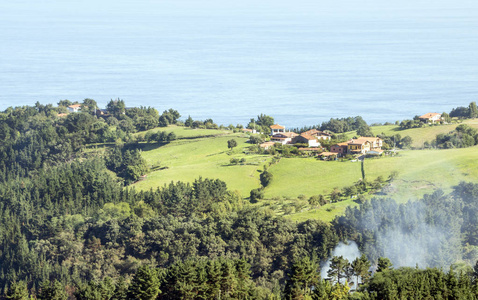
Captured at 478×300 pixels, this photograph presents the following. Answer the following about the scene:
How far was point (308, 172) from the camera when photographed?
351 ft

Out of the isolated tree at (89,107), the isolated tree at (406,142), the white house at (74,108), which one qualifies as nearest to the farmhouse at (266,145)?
the isolated tree at (406,142)

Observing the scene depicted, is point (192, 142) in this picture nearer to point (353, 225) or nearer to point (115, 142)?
point (115, 142)

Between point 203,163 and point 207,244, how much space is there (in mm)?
41169

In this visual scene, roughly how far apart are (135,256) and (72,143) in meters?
62.0

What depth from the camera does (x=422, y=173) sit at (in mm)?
96875

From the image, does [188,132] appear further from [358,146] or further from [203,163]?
[358,146]

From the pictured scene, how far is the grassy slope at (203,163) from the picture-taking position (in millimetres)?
108062

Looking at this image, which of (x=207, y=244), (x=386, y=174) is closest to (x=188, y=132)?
(x=386, y=174)

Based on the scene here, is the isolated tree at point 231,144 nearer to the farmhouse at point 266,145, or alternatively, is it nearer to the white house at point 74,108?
the farmhouse at point 266,145

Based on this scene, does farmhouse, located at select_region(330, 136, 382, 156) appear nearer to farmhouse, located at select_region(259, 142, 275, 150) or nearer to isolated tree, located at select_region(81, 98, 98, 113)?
farmhouse, located at select_region(259, 142, 275, 150)

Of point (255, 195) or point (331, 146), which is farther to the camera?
point (331, 146)

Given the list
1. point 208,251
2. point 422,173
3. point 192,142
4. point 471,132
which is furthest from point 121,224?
point 471,132

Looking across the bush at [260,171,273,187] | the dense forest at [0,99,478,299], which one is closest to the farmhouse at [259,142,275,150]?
the bush at [260,171,273,187]

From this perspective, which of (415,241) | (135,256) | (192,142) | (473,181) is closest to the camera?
(415,241)
